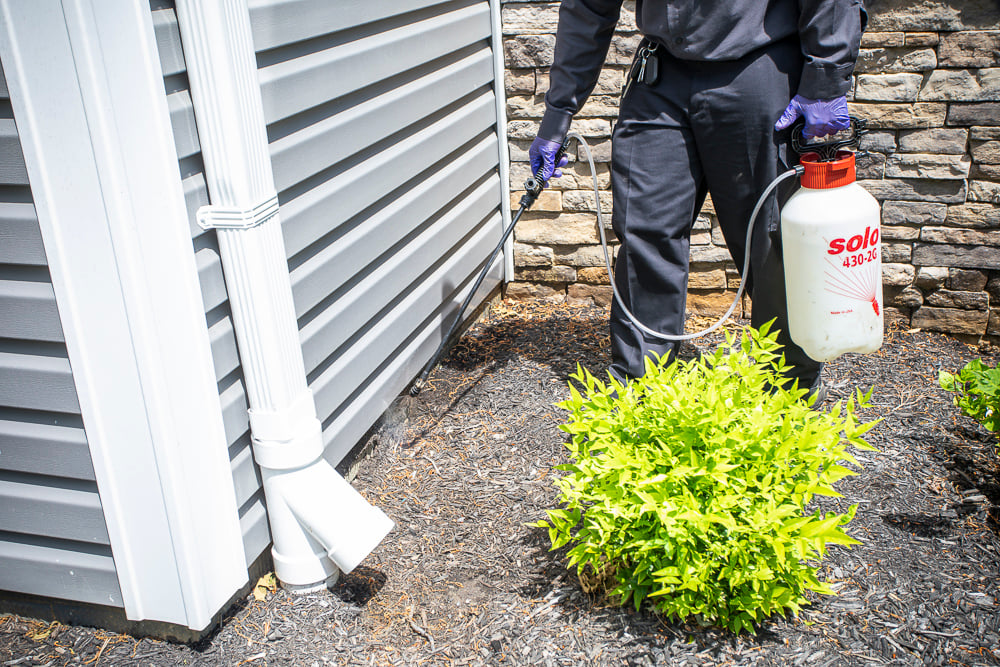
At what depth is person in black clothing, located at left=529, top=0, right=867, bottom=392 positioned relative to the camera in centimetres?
243

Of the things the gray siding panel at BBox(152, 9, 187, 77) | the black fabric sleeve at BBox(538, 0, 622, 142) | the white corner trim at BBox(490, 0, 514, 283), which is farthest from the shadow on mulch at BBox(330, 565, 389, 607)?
the white corner trim at BBox(490, 0, 514, 283)

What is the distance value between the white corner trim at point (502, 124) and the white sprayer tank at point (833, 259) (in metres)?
1.65

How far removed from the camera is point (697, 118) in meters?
2.58

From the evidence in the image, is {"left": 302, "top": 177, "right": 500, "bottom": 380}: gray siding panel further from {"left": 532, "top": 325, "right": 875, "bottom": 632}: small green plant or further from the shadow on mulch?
{"left": 532, "top": 325, "right": 875, "bottom": 632}: small green plant

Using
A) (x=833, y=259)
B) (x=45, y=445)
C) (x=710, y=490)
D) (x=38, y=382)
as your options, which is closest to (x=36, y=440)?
(x=45, y=445)

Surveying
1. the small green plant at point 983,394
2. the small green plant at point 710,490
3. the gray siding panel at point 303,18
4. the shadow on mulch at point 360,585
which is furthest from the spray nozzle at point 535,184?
the small green plant at point 983,394

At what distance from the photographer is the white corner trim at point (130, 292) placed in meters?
1.62

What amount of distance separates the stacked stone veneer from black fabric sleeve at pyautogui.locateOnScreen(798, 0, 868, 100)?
3.08 feet

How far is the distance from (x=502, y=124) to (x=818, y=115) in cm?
165

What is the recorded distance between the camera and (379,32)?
265 cm

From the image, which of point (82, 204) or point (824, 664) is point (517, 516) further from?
point (82, 204)

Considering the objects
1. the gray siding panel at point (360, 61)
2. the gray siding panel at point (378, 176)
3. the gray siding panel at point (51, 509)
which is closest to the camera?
the gray siding panel at point (51, 509)

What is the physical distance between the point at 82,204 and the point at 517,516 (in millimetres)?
1466

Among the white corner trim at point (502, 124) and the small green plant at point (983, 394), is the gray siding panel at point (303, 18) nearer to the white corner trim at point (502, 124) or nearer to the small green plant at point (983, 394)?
the white corner trim at point (502, 124)
